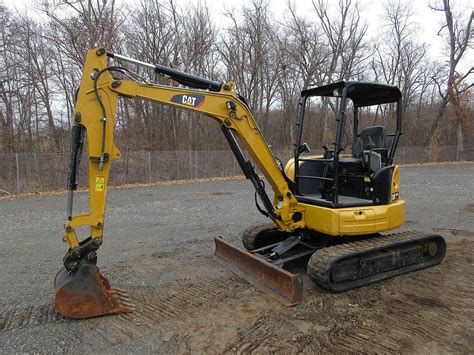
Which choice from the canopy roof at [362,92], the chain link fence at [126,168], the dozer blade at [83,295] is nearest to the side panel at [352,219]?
the canopy roof at [362,92]

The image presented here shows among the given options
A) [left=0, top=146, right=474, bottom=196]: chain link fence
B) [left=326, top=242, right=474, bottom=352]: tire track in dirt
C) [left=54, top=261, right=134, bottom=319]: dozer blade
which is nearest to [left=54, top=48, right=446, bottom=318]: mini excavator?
[left=54, top=261, right=134, bottom=319]: dozer blade

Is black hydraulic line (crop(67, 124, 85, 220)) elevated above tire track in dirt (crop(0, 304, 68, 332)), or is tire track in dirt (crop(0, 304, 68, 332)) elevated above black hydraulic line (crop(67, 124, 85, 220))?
black hydraulic line (crop(67, 124, 85, 220))

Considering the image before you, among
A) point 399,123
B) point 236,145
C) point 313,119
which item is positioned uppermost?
point 313,119

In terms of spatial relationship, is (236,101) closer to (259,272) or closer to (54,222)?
(259,272)

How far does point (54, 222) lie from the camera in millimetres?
9234

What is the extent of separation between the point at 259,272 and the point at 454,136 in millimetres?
39245

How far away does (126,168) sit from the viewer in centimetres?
1847

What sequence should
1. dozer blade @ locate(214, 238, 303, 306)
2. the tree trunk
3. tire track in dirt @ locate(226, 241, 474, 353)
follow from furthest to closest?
1. the tree trunk
2. dozer blade @ locate(214, 238, 303, 306)
3. tire track in dirt @ locate(226, 241, 474, 353)

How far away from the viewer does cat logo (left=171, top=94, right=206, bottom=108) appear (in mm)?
4324

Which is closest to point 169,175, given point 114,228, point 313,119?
point 114,228

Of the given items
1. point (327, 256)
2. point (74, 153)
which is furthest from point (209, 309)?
point (74, 153)

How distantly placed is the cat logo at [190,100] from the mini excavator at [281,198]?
1 centimetres

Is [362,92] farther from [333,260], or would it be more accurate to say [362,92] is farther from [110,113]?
[110,113]

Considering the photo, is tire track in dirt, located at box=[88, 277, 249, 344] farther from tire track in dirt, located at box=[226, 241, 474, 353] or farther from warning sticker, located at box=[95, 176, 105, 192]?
warning sticker, located at box=[95, 176, 105, 192]
